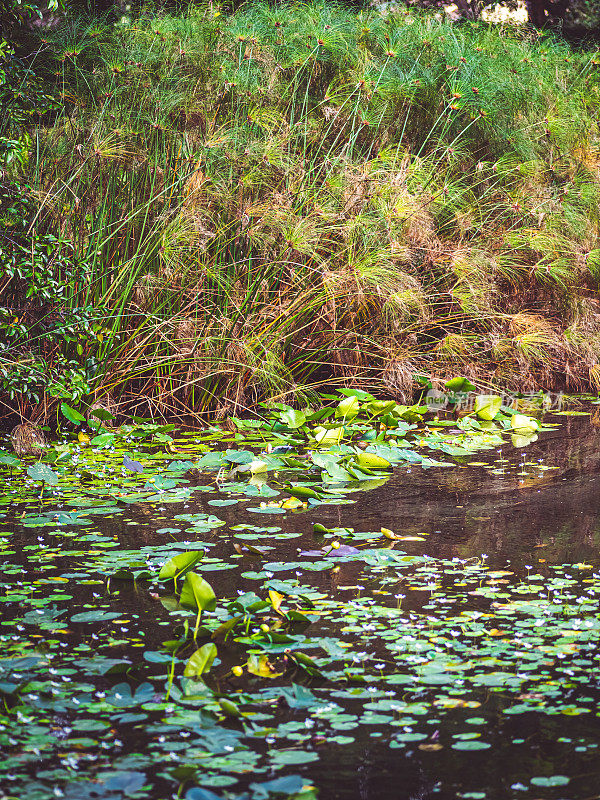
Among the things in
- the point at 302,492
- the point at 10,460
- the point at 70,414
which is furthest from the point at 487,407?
the point at 10,460

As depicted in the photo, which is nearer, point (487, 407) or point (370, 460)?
point (370, 460)

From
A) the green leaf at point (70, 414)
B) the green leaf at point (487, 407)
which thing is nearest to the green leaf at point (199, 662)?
the green leaf at point (70, 414)

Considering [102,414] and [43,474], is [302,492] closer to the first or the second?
[43,474]

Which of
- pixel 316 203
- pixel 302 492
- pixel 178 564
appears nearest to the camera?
pixel 178 564

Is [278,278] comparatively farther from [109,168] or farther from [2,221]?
[2,221]

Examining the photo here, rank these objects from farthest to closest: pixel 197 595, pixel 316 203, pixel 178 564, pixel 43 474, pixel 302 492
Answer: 1. pixel 316 203
2. pixel 43 474
3. pixel 302 492
4. pixel 178 564
5. pixel 197 595

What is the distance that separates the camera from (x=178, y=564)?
8.94ft

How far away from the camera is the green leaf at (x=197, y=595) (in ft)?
7.97

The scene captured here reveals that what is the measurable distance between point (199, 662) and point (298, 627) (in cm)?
41

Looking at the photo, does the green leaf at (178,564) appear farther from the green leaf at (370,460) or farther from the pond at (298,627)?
the green leaf at (370,460)

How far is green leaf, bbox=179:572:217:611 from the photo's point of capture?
2428 millimetres

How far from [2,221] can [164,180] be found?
3.35 feet

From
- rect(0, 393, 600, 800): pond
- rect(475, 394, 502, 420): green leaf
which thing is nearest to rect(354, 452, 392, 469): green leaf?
rect(0, 393, 600, 800): pond

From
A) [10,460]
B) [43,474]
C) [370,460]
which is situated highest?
[370,460]
